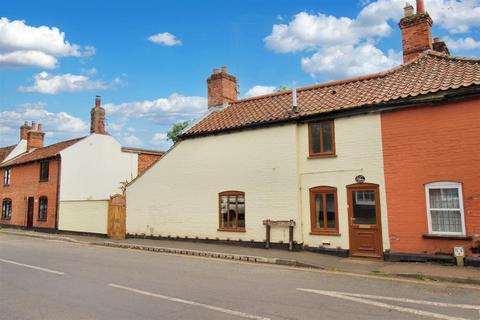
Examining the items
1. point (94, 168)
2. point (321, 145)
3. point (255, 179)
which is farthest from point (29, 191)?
point (321, 145)

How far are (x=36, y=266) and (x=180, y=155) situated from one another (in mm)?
8663

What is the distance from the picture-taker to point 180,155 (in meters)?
18.4

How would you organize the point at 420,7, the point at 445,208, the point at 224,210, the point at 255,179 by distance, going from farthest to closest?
1. the point at 224,210
2. the point at 255,179
3. the point at 420,7
4. the point at 445,208

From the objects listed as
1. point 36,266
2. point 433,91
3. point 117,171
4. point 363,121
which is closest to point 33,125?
point 117,171

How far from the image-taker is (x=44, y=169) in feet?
90.5

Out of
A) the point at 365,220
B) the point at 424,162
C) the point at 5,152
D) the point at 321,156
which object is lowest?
the point at 365,220

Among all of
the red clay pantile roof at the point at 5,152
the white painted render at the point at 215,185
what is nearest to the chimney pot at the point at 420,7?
the white painted render at the point at 215,185

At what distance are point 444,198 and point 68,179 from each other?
76.3 feet

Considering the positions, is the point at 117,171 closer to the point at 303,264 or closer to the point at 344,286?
the point at 303,264

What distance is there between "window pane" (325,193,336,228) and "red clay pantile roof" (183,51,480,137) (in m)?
3.15

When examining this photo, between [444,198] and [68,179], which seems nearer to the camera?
[444,198]

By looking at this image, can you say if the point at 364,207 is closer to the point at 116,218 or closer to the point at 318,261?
the point at 318,261

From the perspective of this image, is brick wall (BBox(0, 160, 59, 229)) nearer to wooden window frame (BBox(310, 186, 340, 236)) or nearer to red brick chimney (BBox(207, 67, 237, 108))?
red brick chimney (BBox(207, 67, 237, 108))

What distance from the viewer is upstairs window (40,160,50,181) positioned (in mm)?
27188
